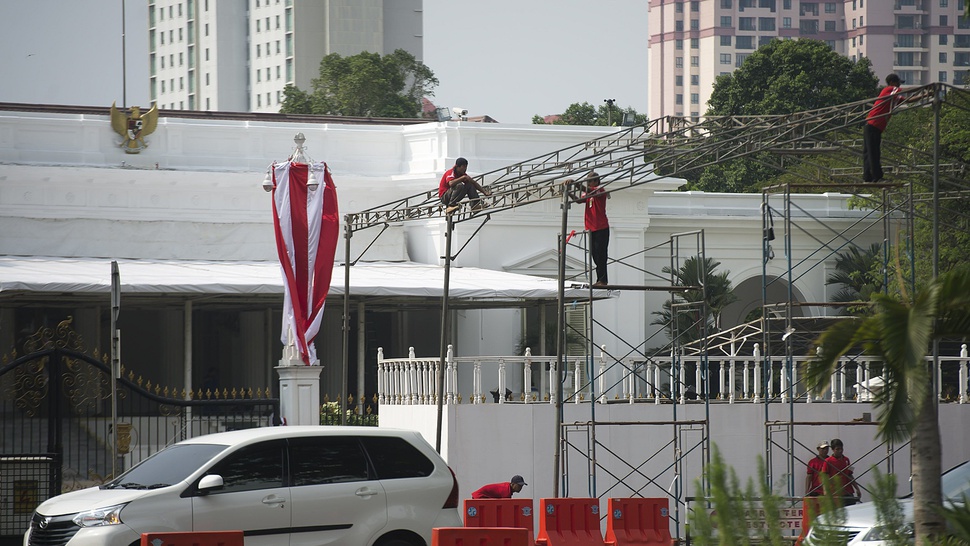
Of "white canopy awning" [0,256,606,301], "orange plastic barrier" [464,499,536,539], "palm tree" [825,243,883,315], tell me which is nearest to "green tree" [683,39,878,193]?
"palm tree" [825,243,883,315]

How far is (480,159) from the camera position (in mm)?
30438

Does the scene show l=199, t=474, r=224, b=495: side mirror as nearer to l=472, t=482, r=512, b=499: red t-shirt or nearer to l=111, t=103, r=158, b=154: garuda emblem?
l=472, t=482, r=512, b=499: red t-shirt

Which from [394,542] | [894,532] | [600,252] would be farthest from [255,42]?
[894,532]

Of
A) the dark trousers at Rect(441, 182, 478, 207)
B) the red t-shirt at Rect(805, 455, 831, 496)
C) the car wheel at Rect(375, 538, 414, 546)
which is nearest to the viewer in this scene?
the car wheel at Rect(375, 538, 414, 546)

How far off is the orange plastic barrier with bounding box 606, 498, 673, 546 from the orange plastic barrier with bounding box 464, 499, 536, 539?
0.86 meters

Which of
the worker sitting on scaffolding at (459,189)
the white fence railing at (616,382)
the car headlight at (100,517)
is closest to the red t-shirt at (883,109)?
the white fence railing at (616,382)

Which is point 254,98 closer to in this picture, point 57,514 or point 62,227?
point 62,227

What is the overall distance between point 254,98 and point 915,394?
112615 mm

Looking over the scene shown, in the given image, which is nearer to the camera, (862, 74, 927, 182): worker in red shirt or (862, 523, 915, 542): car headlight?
(862, 523, 915, 542): car headlight

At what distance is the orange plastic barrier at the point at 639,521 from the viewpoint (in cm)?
1362

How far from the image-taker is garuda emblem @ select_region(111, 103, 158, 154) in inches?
1147

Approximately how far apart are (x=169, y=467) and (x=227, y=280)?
13.1m

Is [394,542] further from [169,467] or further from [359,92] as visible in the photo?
[359,92]

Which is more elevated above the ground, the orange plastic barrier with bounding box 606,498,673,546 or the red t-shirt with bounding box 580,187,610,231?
the red t-shirt with bounding box 580,187,610,231
